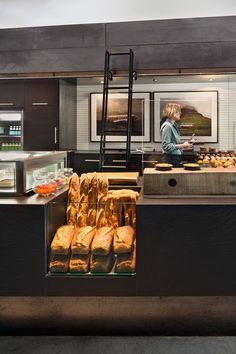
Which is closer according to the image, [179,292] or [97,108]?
[179,292]

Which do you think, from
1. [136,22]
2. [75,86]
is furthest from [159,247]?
[75,86]

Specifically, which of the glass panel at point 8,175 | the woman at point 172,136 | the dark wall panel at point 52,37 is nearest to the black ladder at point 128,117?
the dark wall panel at point 52,37

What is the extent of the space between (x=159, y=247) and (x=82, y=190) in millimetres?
619

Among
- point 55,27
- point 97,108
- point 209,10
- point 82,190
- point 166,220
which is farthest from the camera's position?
point 97,108

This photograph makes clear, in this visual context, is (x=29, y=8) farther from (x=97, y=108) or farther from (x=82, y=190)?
(x=82, y=190)

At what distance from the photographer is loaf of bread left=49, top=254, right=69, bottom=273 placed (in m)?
2.26

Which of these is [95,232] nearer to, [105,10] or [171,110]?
[171,110]

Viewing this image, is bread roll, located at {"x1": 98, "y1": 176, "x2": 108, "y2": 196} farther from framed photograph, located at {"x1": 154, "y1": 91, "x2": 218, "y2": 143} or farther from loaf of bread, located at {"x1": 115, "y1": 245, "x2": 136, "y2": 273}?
framed photograph, located at {"x1": 154, "y1": 91, "x2": 218, "y2": 143}

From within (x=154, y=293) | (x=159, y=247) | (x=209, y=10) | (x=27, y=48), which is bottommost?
(x=154, y=293)

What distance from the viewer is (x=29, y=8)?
18.1 feet

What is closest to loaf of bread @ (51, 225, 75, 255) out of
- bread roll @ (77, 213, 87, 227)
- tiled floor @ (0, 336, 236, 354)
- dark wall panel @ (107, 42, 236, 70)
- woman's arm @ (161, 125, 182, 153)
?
bread roll @ (77, 213, 87, 227)

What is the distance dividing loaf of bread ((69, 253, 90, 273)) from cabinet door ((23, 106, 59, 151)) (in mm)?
4002

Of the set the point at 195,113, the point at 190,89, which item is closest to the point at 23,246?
the point at 195,113

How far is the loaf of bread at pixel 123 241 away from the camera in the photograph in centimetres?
225
